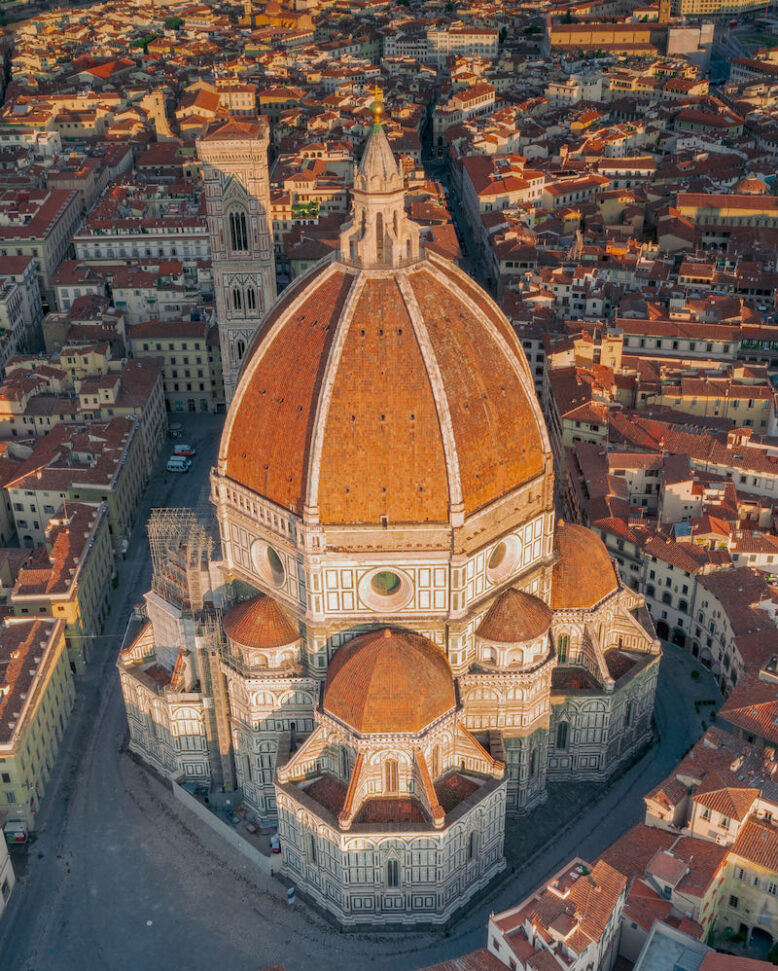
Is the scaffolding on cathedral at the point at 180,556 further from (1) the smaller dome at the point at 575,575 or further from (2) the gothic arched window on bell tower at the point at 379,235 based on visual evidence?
(1) the smaller dome at the point at 575,575

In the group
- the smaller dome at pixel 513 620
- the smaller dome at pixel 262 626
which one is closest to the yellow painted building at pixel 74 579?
the smaller dome at pixel 262 626

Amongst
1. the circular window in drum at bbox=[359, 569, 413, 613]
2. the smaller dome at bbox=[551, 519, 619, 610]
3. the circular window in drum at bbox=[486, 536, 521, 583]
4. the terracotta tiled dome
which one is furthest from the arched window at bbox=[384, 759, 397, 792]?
the smaller dome at bbox=[551, 519, 619, 610]

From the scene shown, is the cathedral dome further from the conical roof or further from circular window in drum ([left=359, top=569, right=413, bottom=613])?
circular window in drum ([left=359, top=569, right=413, bottom=613])

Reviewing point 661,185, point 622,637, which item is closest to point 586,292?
point 661,185

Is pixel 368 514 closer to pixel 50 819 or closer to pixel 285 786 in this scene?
pixel 285 786

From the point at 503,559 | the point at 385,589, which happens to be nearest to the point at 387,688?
the point at 385,589
